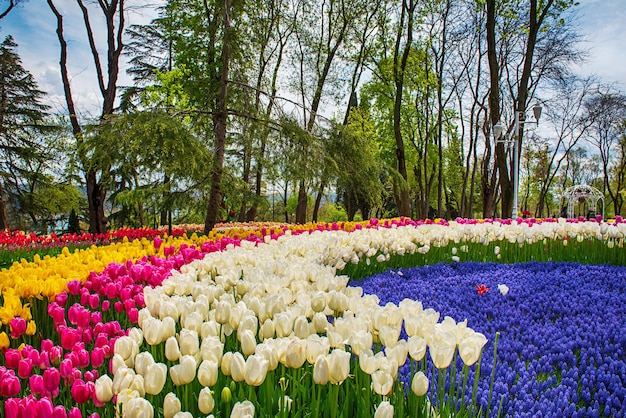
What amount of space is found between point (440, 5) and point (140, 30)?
45.5ft

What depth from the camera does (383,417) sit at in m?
1.35

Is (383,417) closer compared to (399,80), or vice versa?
(383,417)

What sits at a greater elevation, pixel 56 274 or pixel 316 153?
pixel 316 153

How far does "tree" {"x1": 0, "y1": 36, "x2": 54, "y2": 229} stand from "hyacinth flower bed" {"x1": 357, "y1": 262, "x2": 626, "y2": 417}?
707 inches

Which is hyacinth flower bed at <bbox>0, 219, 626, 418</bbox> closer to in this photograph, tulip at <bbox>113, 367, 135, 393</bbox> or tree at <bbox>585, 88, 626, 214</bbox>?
tulip at <bbox>113, 367, 135, 393</bbox>

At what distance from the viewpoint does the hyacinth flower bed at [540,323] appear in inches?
87.9

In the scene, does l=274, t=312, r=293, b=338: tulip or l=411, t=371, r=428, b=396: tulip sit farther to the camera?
l=274, t=312, r=293, b=338: tulip

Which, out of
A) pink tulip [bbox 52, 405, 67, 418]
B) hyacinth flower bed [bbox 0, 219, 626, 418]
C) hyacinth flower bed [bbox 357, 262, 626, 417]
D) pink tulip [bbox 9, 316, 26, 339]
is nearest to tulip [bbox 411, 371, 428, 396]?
hyacinth flower bed [bbox 0, 219, 626, 418]

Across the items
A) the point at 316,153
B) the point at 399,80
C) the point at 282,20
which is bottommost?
the point at 316,153

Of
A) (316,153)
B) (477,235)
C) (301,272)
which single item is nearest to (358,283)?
(301,272)

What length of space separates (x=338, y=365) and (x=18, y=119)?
2338cm

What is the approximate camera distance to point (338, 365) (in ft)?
4.97

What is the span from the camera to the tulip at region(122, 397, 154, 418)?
4.34 feet

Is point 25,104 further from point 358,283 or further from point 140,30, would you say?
point 358,283
